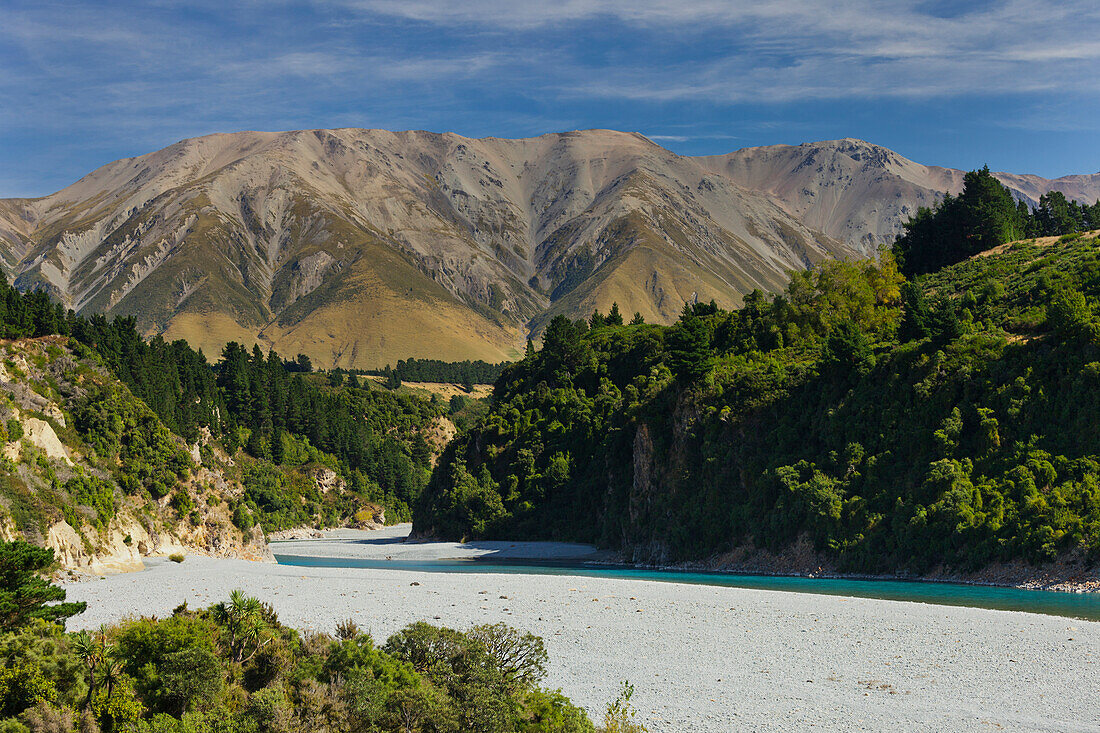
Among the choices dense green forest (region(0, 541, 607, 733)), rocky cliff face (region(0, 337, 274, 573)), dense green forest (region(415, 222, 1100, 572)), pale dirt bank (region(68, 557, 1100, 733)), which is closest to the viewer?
dense green forest (region(0, 541, 607, 733))

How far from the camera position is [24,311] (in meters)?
68.5

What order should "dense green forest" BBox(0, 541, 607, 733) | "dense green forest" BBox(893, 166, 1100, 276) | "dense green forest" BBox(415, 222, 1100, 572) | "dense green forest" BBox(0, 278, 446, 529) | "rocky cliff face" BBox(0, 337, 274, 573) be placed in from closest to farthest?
"dense green forest" BBox(0, 541, 607, 733)
"dense green forest" BBox(415, 222, 1100, 572)
"rocky cliff face" BBox(0, 337, 274, 573)
"dense green forest" BBox(0, 278, 446, 529)
"dense green forest" BBox(893, 166, 1100, 276)

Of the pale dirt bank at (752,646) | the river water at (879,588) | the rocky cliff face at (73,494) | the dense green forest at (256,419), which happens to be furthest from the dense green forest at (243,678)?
the dense green forest at (256,419)

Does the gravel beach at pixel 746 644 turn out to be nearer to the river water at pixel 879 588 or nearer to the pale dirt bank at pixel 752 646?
the pale dirt bank at pixel 752 646

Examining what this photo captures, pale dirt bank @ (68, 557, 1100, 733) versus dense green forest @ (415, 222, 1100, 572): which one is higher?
dense green forest @ (415, 222, 1100, 572)

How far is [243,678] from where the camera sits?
19.3 meters

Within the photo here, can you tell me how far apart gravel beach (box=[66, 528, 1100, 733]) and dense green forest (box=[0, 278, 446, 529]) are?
70.4 ft

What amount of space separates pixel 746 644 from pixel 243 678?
1579cm

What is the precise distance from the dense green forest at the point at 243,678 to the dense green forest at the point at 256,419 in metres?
45.7

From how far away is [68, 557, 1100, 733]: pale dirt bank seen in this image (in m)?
20.9

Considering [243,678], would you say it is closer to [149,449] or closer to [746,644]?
[746,644]

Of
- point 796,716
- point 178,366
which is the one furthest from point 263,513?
point 796,716

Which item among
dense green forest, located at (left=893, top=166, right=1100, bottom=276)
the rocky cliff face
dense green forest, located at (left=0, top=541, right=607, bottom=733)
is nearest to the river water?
the rocky cliff face

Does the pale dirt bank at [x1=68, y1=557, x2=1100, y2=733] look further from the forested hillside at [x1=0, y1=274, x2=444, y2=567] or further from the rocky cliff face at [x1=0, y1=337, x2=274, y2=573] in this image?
the forested hillside at [x1=0, y1=274, x2=444, y2=567]
